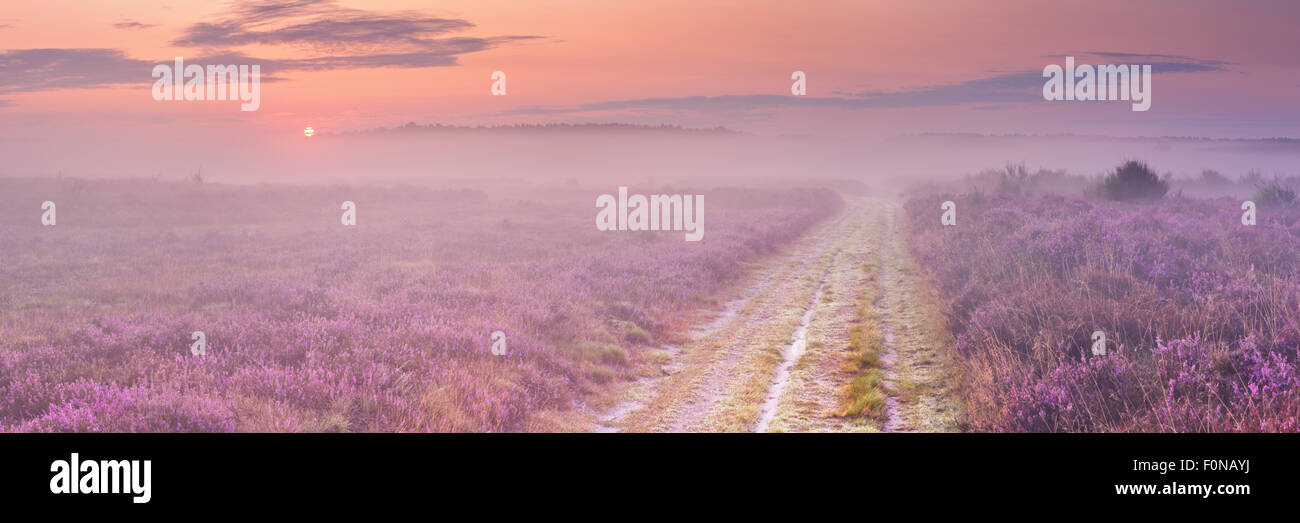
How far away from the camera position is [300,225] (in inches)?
1312

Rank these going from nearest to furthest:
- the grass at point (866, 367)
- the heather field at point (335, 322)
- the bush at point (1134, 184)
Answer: the heather field at point (335, 322), the grass at point (866, 367), the bush at point (1134, 184)

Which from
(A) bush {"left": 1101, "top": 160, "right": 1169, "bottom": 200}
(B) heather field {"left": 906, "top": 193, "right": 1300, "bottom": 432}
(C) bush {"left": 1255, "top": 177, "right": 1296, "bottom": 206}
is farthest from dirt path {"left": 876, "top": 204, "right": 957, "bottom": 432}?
(C) bush {"left": 1255, "top": 177, "right": 1296, "bottom": 206}

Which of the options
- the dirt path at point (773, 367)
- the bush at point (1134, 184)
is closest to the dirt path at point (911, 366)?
the dirt path at point (773, 367)

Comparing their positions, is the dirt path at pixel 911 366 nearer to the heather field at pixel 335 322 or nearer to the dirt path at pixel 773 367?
the dirt path at pixel 773 367

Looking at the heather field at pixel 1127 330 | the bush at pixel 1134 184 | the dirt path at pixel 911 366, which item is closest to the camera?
the heather field at pixel 1127 330

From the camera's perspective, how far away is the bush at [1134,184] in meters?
31.0

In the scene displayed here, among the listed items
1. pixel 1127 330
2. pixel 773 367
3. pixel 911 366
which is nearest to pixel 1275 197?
pixel 1127 330

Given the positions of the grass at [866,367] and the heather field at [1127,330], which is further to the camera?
the grass at [866,367]

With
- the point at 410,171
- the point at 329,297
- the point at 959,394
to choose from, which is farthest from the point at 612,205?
the point at 410,171

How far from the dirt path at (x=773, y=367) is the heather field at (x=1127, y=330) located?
0.98 metres

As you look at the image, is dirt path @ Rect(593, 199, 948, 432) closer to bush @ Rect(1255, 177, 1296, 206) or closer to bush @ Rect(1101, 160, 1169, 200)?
bush @ Rect(1101, 160, 1169, 200)

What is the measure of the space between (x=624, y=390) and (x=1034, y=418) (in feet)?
16.8
